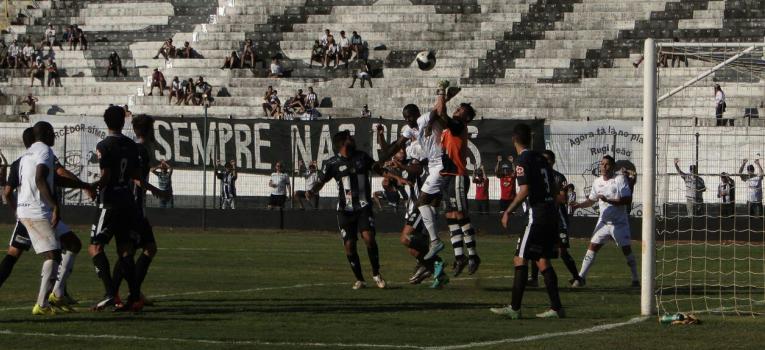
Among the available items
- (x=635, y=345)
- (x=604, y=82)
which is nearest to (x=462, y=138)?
(x=635, y=345)

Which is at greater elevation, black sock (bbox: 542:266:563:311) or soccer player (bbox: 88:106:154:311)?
soccer player (bbox: 88:106:154:311)

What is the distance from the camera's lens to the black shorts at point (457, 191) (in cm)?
1902

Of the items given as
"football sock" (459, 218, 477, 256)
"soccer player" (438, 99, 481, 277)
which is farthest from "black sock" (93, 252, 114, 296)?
"football sock" (459, 218, 477, 256)

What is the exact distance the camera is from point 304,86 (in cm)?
5022

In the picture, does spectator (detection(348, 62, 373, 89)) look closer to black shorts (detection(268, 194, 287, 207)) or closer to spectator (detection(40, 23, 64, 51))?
black shorts (detection(268, 194, 287, 207))

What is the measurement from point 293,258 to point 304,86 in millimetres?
24699

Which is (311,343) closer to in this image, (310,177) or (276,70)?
(310,177)

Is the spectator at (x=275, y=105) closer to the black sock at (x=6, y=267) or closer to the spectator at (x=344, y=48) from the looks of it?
the spectator at (x=344, y=48)

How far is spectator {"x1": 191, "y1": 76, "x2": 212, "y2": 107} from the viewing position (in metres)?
50.3

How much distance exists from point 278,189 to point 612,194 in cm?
1941

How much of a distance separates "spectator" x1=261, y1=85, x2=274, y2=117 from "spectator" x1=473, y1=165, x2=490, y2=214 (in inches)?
471

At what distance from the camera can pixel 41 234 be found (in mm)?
14578

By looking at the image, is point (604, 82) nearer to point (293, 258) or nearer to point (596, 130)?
point (596, 130)

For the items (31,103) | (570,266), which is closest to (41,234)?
(570,266)
